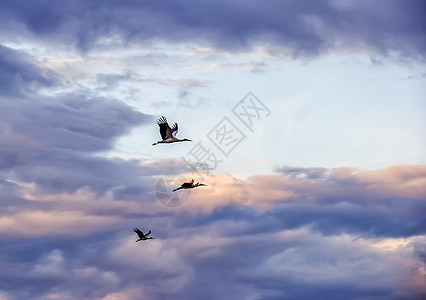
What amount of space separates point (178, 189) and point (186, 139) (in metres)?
10.5

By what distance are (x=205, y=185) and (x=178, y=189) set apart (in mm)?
6418

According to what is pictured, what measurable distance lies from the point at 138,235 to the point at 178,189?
15.1 metres

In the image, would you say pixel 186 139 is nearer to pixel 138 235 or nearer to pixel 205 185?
pixel 205 185

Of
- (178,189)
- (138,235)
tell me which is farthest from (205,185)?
(138,235)

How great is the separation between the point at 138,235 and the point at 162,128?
83.5 ft

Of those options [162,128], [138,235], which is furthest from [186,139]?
[138,235]

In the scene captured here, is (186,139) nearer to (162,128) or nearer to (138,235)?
(162,128)

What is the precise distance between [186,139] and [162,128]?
6.32 metres

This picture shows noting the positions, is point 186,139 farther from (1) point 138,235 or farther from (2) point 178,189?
(1) point 138,235

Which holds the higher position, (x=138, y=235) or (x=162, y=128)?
(x=162, y=128)

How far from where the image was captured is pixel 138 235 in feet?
644

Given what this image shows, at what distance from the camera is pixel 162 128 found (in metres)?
186

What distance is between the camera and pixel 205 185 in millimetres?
192500

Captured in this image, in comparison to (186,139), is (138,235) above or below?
below
